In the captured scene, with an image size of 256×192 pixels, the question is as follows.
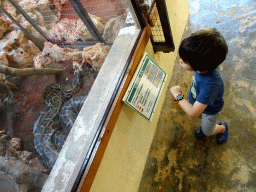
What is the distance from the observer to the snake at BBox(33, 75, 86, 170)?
1010 mm

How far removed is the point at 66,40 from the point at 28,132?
102 centimetres

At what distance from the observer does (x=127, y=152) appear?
1350 mm

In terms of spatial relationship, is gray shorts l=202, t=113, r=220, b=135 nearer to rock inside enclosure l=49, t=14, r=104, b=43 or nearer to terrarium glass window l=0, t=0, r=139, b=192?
terrarium glass window l=0, t=0, r=139, b=192

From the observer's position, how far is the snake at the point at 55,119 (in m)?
1.01

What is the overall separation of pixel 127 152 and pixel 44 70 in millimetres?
904

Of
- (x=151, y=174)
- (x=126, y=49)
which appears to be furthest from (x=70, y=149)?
(x=151, y=174)

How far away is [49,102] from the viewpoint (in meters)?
1.27

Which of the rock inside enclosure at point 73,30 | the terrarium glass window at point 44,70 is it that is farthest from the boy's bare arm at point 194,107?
the rock inside enclosure at point 73,30

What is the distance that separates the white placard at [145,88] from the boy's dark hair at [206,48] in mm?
366

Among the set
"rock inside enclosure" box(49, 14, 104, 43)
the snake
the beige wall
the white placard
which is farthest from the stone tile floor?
"rock inside enclosure" box(49, 14, 104, 43)

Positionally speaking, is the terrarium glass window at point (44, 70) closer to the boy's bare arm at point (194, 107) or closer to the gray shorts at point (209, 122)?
the boy's bare arm at point (194, 107)

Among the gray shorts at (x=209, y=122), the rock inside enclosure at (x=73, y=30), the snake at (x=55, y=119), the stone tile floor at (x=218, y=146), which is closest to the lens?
the snake at (x=55, y=119)

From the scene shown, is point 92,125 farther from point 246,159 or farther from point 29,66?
point 246,159

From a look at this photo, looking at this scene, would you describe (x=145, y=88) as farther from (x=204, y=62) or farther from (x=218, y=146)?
(x=218, y=146)
